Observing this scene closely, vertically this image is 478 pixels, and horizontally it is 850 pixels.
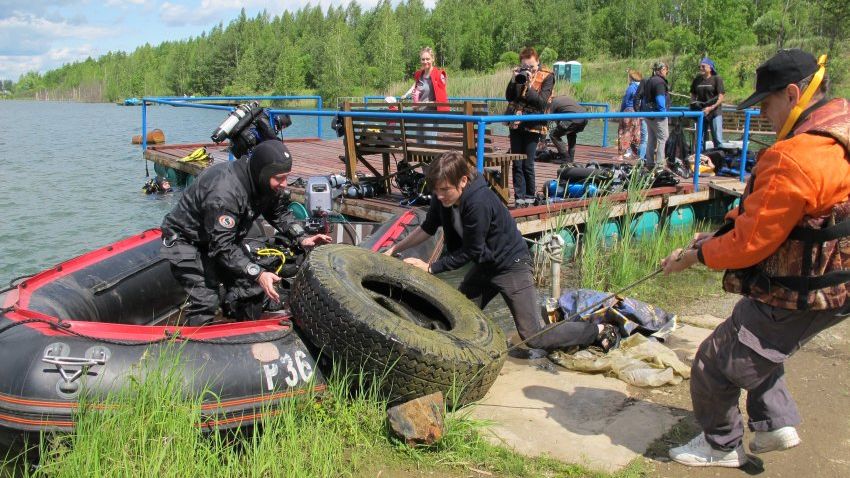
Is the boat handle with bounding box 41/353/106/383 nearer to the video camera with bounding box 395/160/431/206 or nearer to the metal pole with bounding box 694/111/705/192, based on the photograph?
the video camera with bounding box 395/160/431/206

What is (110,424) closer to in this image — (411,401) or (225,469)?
(225,469)

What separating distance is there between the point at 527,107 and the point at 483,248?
158 inches

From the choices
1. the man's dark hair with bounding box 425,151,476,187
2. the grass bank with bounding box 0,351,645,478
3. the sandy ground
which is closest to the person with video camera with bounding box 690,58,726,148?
the sandy ground

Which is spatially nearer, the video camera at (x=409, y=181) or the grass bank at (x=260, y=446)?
the grass bank at (x=260, y=446)

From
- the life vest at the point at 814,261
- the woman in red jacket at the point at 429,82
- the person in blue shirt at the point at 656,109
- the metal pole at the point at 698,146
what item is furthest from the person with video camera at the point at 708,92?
the life vest at the point at 814,261

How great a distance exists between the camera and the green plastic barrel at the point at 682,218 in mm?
8438

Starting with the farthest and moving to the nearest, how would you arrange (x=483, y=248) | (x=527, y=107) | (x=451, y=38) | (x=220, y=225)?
(x=451, y=38)
(x=527, y=107)
(x=483, y=248)
(x=220, y=225)

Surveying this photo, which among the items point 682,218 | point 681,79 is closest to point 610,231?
point 682,218

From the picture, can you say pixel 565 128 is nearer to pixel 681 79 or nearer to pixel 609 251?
pixel 609 251

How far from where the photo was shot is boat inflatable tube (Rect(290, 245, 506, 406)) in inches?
140

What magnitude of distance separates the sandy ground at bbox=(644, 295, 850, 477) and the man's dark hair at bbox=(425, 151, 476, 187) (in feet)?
5.52

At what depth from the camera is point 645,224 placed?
26.6 ft

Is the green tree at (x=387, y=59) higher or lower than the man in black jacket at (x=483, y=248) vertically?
higher

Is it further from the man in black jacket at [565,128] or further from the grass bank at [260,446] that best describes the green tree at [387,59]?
the grass bank at [260,446]
